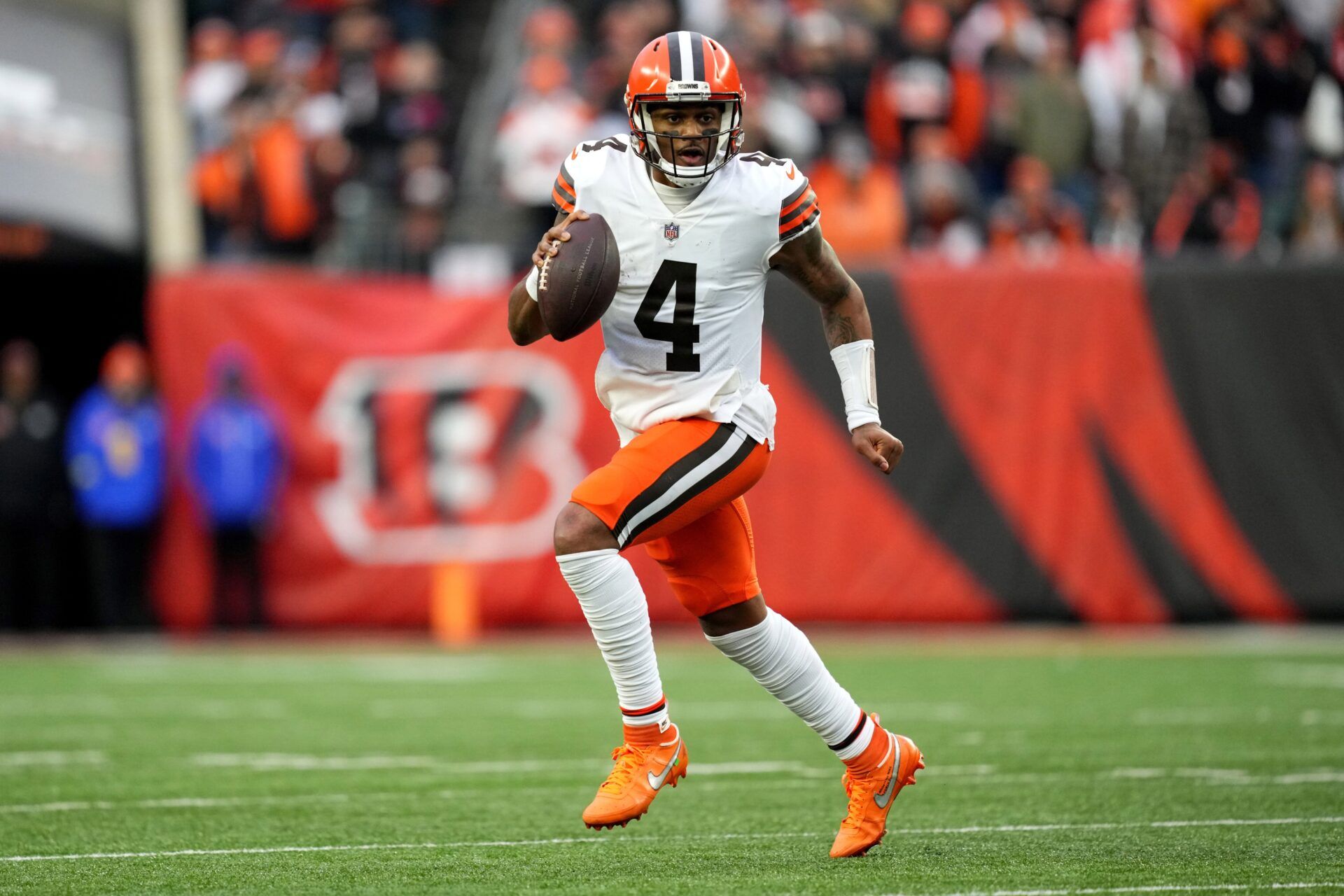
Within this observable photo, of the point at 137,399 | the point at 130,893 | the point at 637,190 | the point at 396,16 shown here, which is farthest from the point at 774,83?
the point at 130,893

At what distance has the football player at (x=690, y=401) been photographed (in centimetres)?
433

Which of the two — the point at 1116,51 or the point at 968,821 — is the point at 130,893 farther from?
the point at 1116,51

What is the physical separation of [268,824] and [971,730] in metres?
2.99

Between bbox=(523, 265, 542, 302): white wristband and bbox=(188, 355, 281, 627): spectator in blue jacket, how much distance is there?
292 inches

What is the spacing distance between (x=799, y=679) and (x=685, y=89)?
1.42 m

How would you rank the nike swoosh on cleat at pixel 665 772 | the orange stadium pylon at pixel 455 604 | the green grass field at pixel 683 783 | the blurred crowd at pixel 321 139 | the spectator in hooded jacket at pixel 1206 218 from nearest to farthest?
the green grass field at pixel 683 783, the nike swoosh on cleat at pixel 665 772, the orange stadium pylon at pixel 455 604, the spectator in hooded jacket at pixel 1206 218, the blurred crowd at pixel 321 139

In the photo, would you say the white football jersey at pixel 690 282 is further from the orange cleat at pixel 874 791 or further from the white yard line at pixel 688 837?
the white yard line at pixel 688 837

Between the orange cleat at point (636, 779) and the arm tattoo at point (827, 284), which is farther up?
the arm tattoo at point (827, 284)

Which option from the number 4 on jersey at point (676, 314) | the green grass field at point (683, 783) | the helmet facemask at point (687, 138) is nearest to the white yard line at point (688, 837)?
the green grass field at point (683, 783)

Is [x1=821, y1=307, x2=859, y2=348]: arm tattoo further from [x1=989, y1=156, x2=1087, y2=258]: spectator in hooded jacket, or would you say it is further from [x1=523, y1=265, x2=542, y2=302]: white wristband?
[x1=989, y1=156, x2=1087, y2=258]: spectator in hooded jacket

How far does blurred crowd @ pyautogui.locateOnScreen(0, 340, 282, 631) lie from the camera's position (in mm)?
11609

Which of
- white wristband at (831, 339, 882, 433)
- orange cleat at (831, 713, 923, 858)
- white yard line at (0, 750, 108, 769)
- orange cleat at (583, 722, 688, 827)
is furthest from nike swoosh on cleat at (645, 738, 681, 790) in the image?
white yard line at (0, 750, 108, 769)

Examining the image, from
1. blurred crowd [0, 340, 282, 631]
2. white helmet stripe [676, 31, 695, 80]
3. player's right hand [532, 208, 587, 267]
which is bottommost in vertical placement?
blurred crowd [0, 340, 282, 631]

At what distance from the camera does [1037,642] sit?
10875 millimetres
